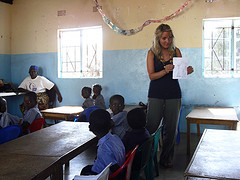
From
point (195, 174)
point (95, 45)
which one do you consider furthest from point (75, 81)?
point (195, 174)

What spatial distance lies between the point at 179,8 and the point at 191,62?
1.18 m

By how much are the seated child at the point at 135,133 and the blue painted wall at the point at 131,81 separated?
341 cm

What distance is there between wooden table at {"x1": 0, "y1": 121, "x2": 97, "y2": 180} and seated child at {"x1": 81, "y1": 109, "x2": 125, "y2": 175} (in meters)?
0.17

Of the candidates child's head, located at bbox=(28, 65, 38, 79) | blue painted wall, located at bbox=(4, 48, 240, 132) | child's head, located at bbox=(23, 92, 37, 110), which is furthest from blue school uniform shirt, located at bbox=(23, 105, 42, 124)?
child's head, located at bbox=(28, 65, 38, 79)

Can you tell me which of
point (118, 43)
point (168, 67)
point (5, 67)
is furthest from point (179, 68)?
point (5, 67)

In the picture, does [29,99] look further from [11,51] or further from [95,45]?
[11,51]

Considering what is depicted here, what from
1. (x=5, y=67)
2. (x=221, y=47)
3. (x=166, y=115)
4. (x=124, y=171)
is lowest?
(x=124, y=171)

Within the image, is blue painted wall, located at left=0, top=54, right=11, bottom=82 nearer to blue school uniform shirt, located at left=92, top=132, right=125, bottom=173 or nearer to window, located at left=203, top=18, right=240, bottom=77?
window, located at left=203, top=18, right=240, bottom=77

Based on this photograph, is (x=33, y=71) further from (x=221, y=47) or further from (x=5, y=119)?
(x=221, y=47)

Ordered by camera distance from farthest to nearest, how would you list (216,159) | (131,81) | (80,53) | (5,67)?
(5,67) → (80,53) → (131,81) → (216,159)

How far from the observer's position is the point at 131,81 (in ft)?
20.2

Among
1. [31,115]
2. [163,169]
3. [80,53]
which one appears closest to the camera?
[31,115]

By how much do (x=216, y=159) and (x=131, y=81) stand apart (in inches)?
186

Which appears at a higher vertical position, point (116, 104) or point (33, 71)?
point (33, 71)
